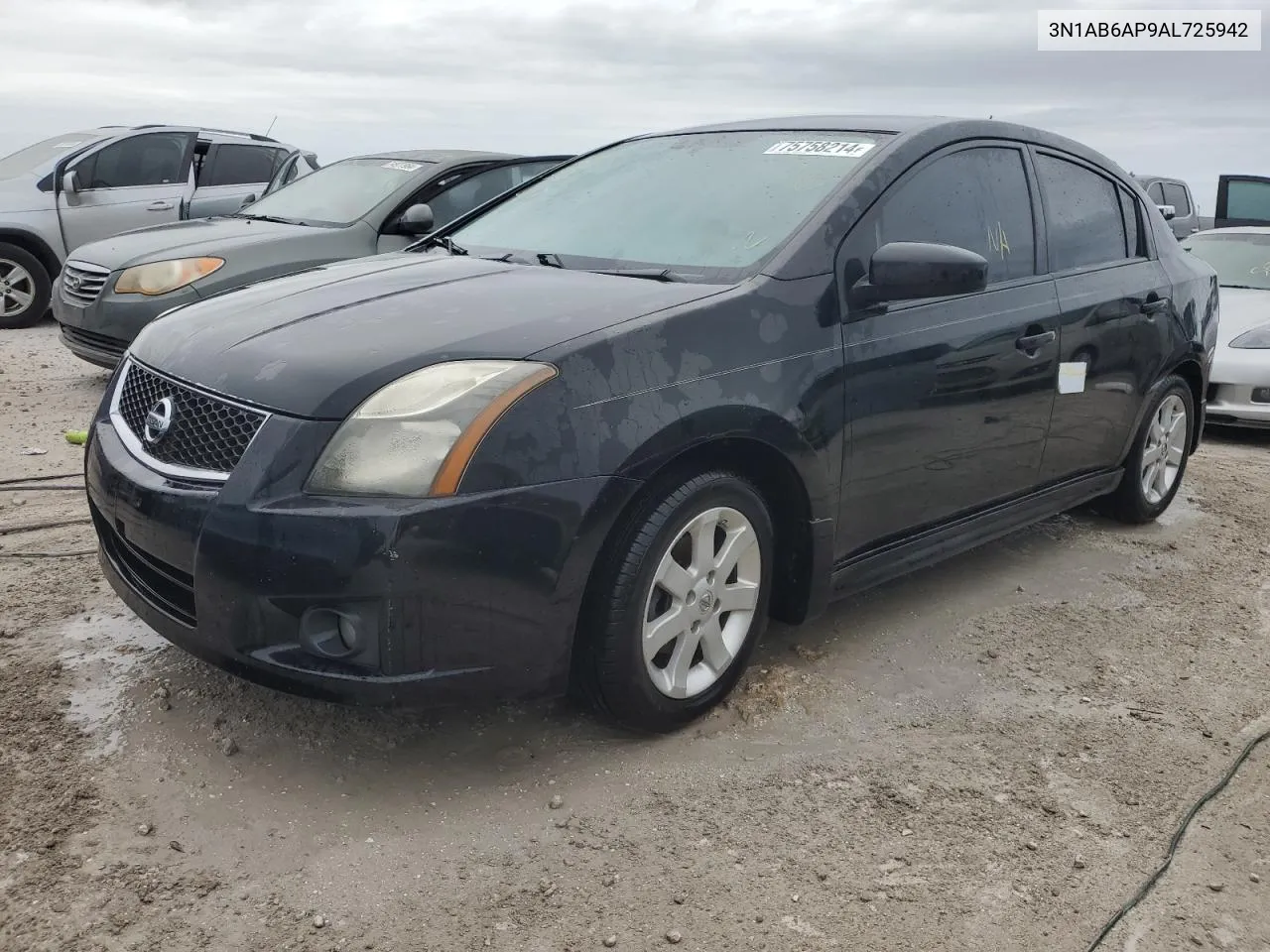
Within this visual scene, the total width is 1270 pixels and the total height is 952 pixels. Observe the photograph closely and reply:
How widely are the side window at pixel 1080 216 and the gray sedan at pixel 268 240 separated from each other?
260 cm

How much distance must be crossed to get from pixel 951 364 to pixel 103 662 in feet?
8.72

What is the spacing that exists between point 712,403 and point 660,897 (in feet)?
3.77

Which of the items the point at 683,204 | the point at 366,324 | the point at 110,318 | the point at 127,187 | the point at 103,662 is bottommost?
the point at 103,662

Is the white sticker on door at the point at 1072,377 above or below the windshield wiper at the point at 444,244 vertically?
below

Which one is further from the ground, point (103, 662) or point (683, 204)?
point (683, 204)

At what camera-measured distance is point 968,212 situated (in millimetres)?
3889

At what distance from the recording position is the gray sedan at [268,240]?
672cm

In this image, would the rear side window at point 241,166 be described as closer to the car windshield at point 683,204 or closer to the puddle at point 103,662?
the car windshield at point 683,204

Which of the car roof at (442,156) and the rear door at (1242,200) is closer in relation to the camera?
the car roof at (442,156)

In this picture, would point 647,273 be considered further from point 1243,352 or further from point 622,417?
point 1243,352

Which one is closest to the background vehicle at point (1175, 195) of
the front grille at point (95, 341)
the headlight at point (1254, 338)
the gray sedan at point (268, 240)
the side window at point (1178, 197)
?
the side window at point (1178, 197)

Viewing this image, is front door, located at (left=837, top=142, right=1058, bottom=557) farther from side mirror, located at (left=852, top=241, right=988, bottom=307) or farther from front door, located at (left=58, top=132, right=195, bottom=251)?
→ front door, located at (left=58, top=132, right=195, bottom=251)

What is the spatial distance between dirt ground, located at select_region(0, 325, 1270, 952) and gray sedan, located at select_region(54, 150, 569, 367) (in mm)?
3045

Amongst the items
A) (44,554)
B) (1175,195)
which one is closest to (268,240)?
(44,554)
